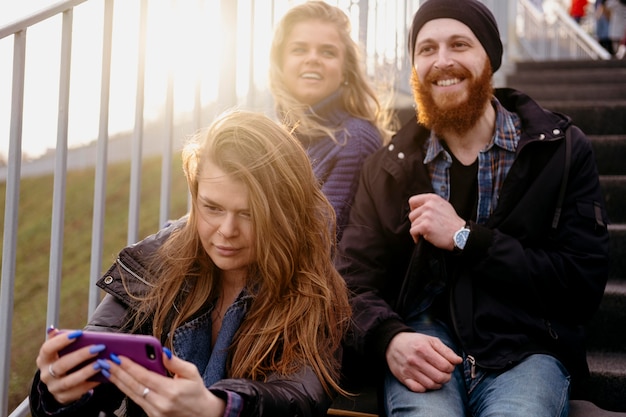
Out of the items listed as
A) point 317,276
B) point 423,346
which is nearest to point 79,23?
point 317,276

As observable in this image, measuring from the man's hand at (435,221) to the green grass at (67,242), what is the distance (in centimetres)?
285

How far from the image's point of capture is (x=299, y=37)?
3111 millimetres

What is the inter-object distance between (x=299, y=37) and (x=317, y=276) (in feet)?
4.52

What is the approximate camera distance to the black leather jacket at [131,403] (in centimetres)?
170

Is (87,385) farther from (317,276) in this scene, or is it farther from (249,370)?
(317,276)

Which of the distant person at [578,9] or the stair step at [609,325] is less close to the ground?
the distant person at [578,9]

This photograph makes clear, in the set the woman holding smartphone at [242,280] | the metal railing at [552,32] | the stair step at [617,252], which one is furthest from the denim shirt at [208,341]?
the metal railing at [552,32]

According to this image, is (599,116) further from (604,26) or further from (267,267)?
(604,26)

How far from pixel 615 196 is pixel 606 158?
0.40 metres

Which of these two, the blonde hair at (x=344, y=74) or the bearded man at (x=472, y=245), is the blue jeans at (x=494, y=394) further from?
the blonde hair at (x=344, y=74)

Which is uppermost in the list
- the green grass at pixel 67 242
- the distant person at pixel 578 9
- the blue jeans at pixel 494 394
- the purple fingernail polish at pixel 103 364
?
the distant person at pixel 578 9

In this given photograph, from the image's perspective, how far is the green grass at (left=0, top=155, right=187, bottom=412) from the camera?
16.3ft

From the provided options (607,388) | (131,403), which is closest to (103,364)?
(131,403)

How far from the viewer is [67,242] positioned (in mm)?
6508
